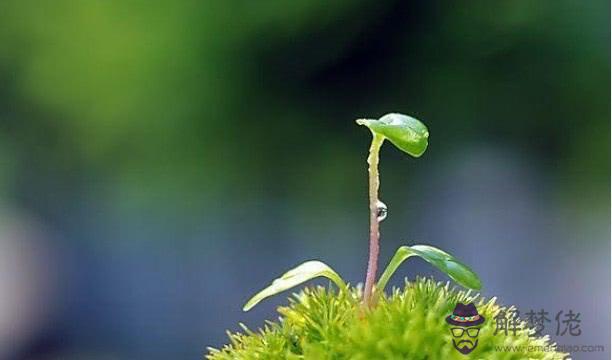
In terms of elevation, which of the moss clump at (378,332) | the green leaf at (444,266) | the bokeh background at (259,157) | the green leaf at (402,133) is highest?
the bokeh background at (259,157)

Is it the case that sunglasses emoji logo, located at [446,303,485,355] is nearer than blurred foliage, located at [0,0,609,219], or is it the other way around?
sunglasses emoji logo, located at [446,303,485,355]

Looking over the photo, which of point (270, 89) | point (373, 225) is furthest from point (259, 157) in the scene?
point (373, 225)

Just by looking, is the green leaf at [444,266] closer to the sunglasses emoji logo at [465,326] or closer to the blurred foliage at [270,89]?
the sunglasses emoji logo at [465,326]

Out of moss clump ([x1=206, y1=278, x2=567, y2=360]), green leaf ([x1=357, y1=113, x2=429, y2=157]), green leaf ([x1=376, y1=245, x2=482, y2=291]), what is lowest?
A: moss clump ([x1=206, y1=278, x2=567, y2=360])

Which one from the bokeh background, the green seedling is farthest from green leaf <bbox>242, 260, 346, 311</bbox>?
the bokeh background

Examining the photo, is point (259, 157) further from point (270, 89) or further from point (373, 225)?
point (373, 225)

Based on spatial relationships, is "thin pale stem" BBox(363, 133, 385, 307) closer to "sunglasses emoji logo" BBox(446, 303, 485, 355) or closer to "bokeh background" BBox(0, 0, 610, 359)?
"sunglasses emoji logo" BBox(446, 303, 485, 355)

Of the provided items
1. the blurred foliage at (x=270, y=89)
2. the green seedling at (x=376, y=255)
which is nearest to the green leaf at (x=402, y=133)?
the green seedling at (x=376, y=255)
